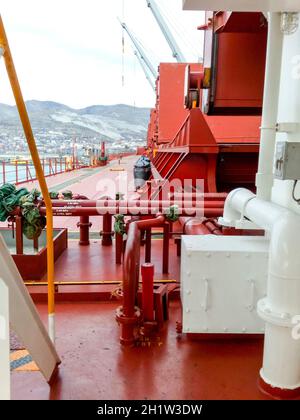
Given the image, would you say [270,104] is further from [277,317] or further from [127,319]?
[127,319]

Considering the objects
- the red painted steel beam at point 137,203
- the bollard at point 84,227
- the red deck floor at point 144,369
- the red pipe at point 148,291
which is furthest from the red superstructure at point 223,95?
the red deck floor at point 144,369

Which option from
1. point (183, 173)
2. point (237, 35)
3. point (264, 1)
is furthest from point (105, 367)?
point (237, 35)

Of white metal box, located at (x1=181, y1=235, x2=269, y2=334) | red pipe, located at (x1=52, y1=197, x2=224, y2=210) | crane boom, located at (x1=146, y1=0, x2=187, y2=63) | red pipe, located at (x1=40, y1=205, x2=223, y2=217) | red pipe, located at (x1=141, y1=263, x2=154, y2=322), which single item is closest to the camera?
white metal box, located at (x1=181, y1=235, x2=269, y2=334)

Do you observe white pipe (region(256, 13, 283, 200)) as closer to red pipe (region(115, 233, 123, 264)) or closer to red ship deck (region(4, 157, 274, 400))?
red ship deck (region(4, 157, 274, 400))

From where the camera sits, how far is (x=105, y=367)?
2254 mm

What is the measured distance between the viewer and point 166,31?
21984 millimetres

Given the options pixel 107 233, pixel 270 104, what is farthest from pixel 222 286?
pixel 107 233

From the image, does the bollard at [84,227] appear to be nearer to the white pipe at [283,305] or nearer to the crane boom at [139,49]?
the white pipe at [283,305]

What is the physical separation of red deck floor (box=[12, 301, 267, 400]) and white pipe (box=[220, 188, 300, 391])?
0.21m

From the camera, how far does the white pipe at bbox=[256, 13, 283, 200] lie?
7.41 ft

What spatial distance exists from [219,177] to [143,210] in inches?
→ 76.2

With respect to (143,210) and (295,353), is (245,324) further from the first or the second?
(143,210)

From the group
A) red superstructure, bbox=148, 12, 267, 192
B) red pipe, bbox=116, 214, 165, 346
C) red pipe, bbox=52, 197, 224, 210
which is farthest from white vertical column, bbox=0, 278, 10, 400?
red superstructure, bbox=148, 12, 267, 192

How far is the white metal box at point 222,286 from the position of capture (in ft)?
7.95
